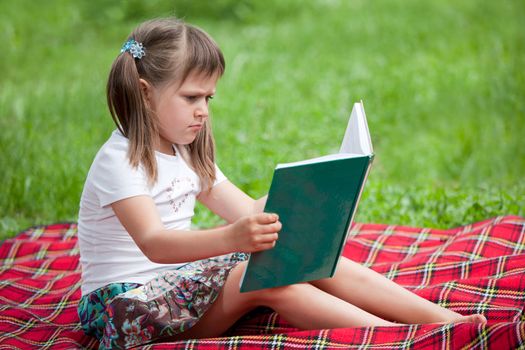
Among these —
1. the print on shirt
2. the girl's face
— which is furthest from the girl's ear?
the print on shirt

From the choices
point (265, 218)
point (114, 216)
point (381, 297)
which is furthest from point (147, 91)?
point (381, 297)

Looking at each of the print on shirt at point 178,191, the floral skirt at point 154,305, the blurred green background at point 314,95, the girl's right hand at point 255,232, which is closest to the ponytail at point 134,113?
the print on shirt at point 178,191

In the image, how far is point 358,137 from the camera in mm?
2281

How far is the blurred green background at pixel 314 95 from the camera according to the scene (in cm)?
421

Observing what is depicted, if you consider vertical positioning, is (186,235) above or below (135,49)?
below

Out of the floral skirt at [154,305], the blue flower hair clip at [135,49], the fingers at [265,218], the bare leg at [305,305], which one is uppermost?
the blue flower hair clip at [135,49]

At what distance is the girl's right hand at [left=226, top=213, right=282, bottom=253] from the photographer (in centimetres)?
215

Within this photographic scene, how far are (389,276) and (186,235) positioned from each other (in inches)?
42.8

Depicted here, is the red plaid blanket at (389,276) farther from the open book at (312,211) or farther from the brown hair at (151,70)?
the brown hair at (151,70)

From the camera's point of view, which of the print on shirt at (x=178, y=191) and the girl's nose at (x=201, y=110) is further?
the print on shirt at (x=178, y=191)

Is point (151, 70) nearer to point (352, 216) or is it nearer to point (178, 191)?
point (178, 191)

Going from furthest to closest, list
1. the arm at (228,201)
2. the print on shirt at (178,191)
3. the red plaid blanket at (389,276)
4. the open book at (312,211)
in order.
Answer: the arm at (228,201) → the print on shirt at (178,191) → the red plaid blanket at (389,276) → the open book at (312,211)

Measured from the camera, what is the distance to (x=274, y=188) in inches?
84.3

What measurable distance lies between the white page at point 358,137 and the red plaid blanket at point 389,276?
0.53m
